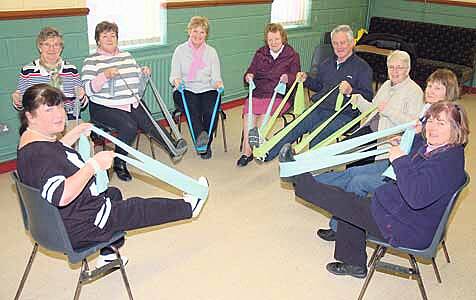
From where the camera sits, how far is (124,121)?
3.93 meters

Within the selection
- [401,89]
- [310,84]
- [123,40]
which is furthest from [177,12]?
[401,89]

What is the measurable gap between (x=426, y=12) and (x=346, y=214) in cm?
603

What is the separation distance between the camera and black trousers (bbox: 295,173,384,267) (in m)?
2.48

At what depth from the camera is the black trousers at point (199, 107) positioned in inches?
173

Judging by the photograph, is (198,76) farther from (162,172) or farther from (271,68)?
(162,172)

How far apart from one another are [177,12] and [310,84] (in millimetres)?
1702

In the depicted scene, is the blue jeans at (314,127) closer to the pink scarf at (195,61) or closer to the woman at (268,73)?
the woman at (268,73)

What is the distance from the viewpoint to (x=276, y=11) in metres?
6.48

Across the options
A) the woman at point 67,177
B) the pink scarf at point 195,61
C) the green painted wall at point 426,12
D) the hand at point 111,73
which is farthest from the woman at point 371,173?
the green painted wall at point 426,12

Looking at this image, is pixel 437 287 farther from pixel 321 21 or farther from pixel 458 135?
pixel 321 21

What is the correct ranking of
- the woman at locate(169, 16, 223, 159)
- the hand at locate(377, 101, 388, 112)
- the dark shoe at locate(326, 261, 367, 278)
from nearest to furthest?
the dark shoe at locate(326, 261, 367, 278) < the hand at locate(377, 101, 388, 112) < the woman at locate(169, 16, 223, 159)

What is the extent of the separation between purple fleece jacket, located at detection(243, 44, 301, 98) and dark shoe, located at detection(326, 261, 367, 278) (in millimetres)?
1905

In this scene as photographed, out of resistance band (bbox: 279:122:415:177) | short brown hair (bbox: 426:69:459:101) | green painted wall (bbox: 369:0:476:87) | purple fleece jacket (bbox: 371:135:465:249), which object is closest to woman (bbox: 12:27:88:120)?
resistance band (bbox: 279:122:415:177)

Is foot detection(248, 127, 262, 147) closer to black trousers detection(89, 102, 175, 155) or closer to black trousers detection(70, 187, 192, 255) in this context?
black trousers detection(89, 102, 175, 155)
